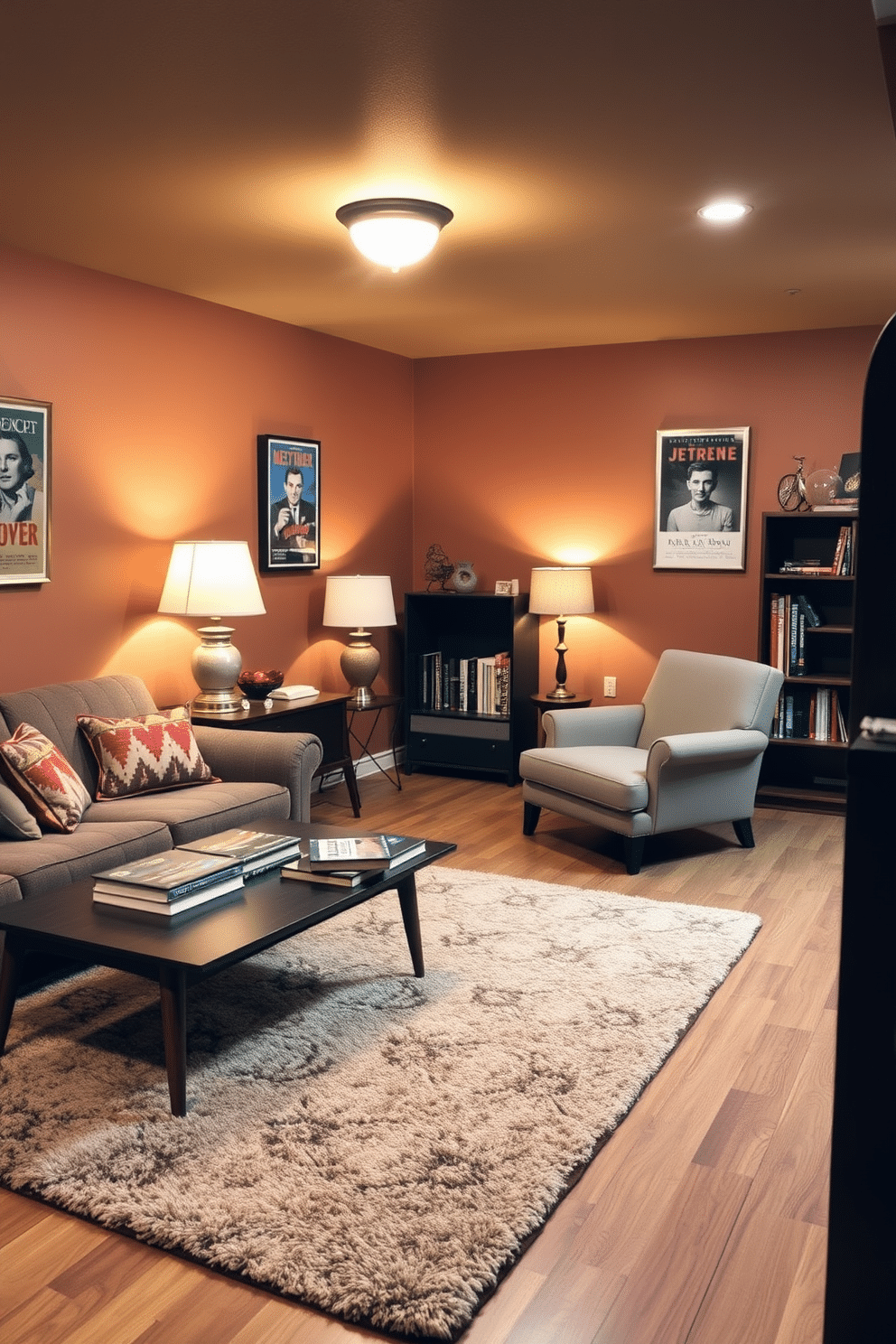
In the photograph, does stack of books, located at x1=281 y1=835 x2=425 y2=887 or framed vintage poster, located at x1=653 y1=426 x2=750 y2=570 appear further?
framed vintage poster, located at x1=653 y1=426 x2=750 y2=570

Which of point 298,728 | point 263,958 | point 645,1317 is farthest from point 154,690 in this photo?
point 645,1317

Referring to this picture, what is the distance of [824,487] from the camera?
5.57m

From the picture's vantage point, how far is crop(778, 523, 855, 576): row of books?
18.1 ft

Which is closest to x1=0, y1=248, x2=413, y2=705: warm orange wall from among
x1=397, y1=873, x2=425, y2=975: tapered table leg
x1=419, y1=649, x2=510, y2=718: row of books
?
x1=419, y1=649, x2=510, y2=718: row of books

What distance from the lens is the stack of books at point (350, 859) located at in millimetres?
3164

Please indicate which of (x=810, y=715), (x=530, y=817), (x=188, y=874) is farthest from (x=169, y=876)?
(x=810, y=715)

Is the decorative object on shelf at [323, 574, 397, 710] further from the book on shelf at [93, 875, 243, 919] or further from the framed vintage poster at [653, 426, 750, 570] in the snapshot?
the book on shelf at [93, 875, 243, 919]

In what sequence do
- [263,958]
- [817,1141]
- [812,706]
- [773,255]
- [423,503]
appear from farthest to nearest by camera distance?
[423,503]
[812,706]
[773,255]
[263,958]
[817,1141]

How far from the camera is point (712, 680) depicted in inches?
202

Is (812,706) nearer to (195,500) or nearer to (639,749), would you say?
(639,749)

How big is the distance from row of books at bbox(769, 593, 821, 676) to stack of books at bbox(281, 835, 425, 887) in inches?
115

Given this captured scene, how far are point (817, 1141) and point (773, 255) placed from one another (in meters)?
3.18

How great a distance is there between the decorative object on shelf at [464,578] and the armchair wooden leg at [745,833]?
2222mm

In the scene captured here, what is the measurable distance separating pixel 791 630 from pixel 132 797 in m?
3.31
